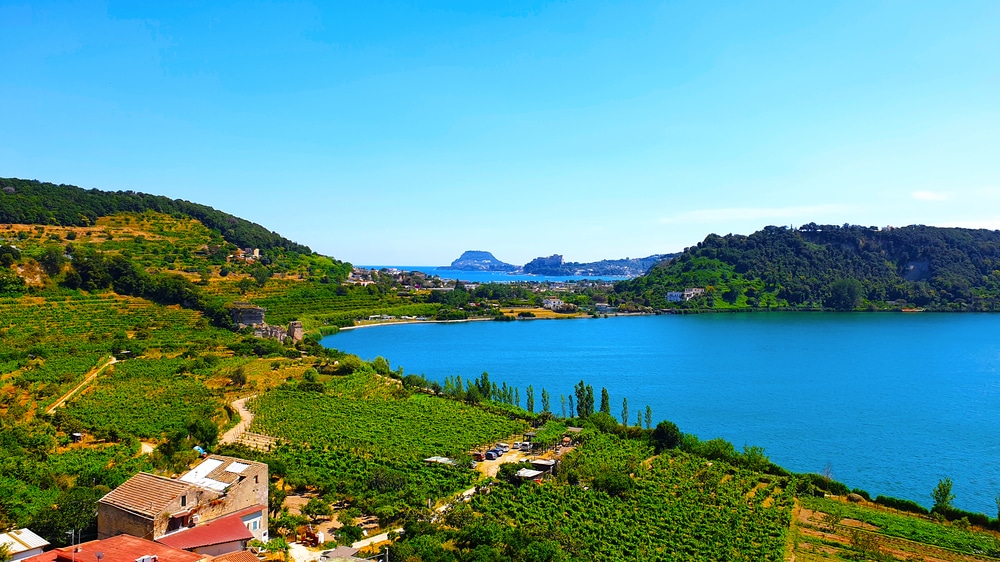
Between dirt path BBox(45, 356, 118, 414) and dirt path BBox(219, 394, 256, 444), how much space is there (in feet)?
24.1

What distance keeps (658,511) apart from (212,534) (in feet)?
43.0

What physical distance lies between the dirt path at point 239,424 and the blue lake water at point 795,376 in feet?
58.7

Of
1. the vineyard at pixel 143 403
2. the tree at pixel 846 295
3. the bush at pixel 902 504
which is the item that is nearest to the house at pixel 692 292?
the tree at pixel 846 295

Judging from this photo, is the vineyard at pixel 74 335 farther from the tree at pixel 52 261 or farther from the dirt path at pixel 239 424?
the dirt path at pixel 239 424

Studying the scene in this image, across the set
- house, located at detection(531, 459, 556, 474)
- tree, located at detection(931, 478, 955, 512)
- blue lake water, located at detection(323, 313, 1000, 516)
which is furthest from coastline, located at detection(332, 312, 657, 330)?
tree, located at detection(931, 478, 955, 512)

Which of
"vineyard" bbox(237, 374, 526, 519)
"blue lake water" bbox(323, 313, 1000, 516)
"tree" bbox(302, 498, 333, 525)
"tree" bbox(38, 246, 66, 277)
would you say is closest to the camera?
"tree" bbox(302, 498, 333, 525)

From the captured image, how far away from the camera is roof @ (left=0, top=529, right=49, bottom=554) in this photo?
1353 centimetres

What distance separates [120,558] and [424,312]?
8077cm

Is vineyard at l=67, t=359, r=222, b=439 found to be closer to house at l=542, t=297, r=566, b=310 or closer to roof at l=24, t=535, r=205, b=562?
roof at l=24, t=535, r=205, b=562

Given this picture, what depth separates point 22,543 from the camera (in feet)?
45.3

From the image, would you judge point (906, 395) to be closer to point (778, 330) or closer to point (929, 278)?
point (778, 330)

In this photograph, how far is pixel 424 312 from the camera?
93.2m

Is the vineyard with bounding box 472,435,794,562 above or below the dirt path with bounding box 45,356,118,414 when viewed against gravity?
below

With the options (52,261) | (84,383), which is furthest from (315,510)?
(52,261)
